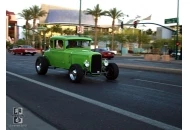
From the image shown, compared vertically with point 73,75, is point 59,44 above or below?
above

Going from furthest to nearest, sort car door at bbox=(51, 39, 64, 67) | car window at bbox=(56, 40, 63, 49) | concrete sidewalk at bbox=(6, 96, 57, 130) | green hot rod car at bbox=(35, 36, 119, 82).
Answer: car window at bbox=(56, 40, 63, 49)
car door at bbox=(51, 39, 64, 67)
green hot rod car at bbox=(35, 36, 119, 82)
concrete sidewalk at bbox=(6, 96, 57, 130)

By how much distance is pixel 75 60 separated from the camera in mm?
14031

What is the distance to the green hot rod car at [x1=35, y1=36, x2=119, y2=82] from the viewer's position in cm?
1340

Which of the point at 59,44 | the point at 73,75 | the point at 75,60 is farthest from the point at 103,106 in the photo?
the point at 59,44

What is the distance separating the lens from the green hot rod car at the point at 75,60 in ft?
44.0

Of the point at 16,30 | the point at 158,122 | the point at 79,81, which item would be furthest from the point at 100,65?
the point at 16,30

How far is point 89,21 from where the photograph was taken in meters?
139

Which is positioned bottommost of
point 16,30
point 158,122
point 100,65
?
point 158,122

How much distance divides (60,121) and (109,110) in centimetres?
157

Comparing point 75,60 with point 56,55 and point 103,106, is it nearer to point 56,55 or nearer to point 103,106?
point 56,55

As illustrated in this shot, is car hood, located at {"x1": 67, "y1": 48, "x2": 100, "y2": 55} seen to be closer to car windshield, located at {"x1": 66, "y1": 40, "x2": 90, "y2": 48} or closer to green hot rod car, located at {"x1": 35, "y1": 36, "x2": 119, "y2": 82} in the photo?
green hot rod car, located at {"x1": 35, "y1": 36, "x2": 119, "y2": 82}

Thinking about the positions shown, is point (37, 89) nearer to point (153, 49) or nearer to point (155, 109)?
point (155, 109)

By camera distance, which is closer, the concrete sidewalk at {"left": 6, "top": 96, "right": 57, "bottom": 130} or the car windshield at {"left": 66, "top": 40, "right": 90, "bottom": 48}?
the concrete sidewalk at {"left": 6, "top": 96, "right": 57, "bottom": 130}

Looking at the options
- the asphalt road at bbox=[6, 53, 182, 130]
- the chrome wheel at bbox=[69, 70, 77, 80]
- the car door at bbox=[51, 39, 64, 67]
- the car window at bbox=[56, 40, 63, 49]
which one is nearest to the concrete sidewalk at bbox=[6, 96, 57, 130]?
the asphalt road at bbox=[6, 53, 182, 130]
